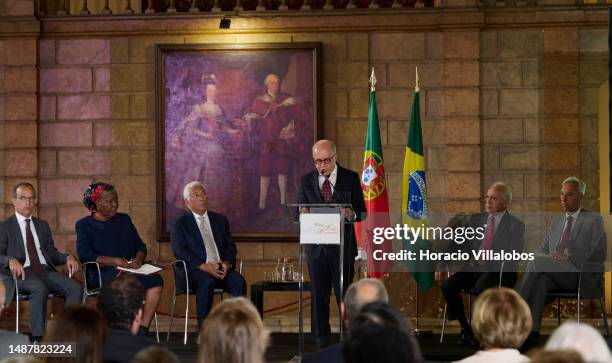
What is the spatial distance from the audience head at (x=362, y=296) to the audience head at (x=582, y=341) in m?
1.18

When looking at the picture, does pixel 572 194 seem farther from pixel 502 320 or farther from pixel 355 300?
pixel 502 320

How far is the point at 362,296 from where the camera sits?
4492 mm

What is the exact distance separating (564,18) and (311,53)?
229 centimetres

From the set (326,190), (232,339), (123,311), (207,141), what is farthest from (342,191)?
(232,339)

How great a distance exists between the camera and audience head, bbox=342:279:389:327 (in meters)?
4.47

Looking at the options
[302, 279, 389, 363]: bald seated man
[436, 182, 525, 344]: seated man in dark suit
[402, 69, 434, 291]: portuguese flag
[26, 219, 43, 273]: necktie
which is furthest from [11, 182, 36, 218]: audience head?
[302, 279, 389, 363]: bald seated man

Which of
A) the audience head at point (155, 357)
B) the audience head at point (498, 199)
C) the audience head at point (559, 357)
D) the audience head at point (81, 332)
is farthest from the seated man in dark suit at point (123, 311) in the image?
the audience head at point (498, 199)

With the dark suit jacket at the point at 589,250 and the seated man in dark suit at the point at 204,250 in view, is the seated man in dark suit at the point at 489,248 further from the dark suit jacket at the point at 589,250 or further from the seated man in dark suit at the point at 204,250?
the seated man in dark suit at the point at 204,250

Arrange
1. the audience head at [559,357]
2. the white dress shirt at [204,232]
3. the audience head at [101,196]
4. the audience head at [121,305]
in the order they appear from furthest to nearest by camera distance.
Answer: the white dress shirt at [204,232], the audience head at [101,196], the audience head at [121,305], the audience head at [559,357]

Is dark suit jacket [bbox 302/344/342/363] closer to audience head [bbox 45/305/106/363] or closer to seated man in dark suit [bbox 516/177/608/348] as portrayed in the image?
audience head [bbox 45/305/106/363]

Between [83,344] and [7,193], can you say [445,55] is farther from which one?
[83,344]

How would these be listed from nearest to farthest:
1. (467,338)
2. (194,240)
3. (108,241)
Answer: (108,241)
(467,338)
(194,240)

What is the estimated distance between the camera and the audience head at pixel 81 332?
381 cm

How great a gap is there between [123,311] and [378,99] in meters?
6.12
